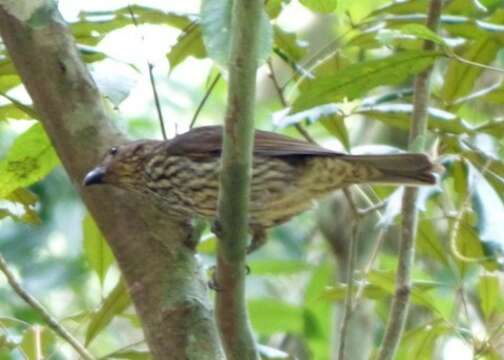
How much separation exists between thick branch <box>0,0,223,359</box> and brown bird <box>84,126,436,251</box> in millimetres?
295

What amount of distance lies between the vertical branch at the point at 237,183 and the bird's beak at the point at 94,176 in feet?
1.91

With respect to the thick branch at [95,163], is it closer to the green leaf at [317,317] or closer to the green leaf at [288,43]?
the green leaf at [288,43]

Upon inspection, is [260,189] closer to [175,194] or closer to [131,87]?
[175,194]

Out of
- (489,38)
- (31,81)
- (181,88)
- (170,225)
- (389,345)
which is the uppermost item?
(181,88)

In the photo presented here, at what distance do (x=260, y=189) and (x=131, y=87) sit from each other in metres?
0.73

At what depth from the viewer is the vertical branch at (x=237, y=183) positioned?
95.9 inches

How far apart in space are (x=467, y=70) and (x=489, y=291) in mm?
590

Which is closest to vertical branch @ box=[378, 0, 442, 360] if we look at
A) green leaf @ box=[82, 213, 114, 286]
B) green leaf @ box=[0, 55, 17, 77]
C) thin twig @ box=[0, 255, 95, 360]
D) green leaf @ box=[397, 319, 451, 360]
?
green leaf @ box=[397, 319, 451, 360]

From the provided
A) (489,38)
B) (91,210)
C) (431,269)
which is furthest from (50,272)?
(489,38)

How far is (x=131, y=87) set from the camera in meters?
3.24

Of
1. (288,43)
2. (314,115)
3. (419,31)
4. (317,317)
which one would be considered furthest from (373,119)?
(317,317)

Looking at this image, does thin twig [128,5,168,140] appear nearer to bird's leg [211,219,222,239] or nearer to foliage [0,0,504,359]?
foliage [0,0,504,359]

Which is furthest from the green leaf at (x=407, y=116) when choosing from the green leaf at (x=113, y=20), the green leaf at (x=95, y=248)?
the green leaf at (x=95, y=248)

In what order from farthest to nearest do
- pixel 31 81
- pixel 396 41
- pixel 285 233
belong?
pixel 285 233 < pixel 396 41 < pixel 31 81
